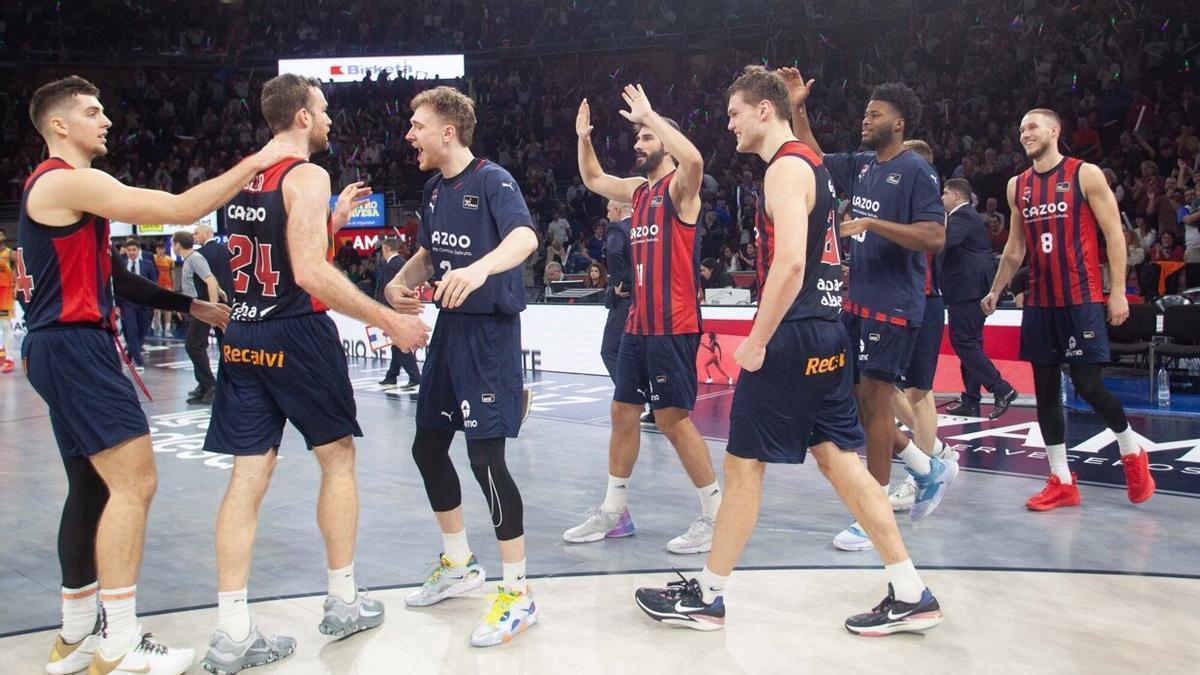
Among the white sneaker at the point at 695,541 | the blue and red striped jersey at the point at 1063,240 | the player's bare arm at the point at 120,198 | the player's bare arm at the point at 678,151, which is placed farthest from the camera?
the blue and red striped jersey at the point at 1063,240

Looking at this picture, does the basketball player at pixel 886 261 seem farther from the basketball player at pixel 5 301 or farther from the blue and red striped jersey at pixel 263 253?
the basketball player at pixel 5 301

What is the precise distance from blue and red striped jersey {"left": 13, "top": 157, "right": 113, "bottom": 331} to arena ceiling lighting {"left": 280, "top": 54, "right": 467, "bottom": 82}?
838 inches

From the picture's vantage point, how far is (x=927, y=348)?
5.03m

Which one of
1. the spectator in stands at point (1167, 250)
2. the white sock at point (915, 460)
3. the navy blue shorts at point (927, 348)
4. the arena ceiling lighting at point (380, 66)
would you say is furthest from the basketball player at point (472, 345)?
the arena ceiling lighting at point (380, 66)

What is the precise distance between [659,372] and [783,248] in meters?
1.38

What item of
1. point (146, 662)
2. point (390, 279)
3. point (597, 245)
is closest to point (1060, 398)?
point (146, 662)

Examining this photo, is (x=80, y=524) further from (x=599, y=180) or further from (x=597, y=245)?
(x=597, y=245)

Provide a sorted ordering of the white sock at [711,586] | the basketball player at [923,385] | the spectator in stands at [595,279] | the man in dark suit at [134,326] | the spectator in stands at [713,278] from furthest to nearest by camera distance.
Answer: the man in dark suit at [134,326] < the spectator in stands at [595,279] < the spectator in stands at [713,278] < the basketball player at [923,385] < the white sock at [711,586]

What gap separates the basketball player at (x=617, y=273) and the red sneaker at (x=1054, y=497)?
262 cm

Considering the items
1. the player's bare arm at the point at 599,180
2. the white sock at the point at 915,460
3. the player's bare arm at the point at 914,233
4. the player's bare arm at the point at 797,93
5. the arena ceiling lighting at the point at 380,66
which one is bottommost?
the white sock at the point at 915,460

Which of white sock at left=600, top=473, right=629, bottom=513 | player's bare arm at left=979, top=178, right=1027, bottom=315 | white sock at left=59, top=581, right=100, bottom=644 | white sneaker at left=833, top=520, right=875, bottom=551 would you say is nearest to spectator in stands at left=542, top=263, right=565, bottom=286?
player's bare arm at left=979, top=178, right=1027, bottom=315

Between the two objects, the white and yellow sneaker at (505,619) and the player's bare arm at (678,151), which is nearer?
the white and yellow sneaker at (505,619)

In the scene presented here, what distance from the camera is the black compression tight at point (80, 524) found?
125 inches

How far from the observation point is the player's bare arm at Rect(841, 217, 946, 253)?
4.17 meters
